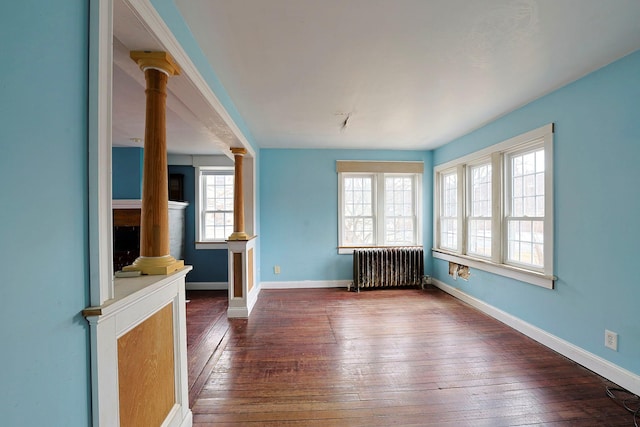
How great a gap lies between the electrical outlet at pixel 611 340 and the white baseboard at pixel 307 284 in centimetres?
315

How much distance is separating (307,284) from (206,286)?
178 cm

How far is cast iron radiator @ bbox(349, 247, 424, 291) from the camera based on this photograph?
461 cm

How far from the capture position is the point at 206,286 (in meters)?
4.82

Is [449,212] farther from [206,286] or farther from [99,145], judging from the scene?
[99,145]

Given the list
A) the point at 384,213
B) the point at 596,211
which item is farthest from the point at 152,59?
the point at 384,213

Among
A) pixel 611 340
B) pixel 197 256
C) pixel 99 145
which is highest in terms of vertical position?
pixel 99 145

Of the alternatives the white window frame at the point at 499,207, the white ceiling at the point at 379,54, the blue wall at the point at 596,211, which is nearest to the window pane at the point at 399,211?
the white window frame at the point at 499,207

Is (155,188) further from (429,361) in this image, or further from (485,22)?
(429,361)

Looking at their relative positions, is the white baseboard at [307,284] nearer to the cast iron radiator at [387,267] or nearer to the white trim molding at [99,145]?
the cast iron radiator at [387,267]

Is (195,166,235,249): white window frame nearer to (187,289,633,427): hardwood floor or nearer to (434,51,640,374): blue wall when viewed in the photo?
(187,289,633,427): hardwood floor

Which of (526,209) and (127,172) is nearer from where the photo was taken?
(526,209)

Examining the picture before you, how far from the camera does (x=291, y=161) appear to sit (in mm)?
4715

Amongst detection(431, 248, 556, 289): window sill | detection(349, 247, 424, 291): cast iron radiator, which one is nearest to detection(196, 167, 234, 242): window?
detection(349, 247, 424, 291): cast iron radiator

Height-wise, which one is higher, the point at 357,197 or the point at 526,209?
the point at 357,197
